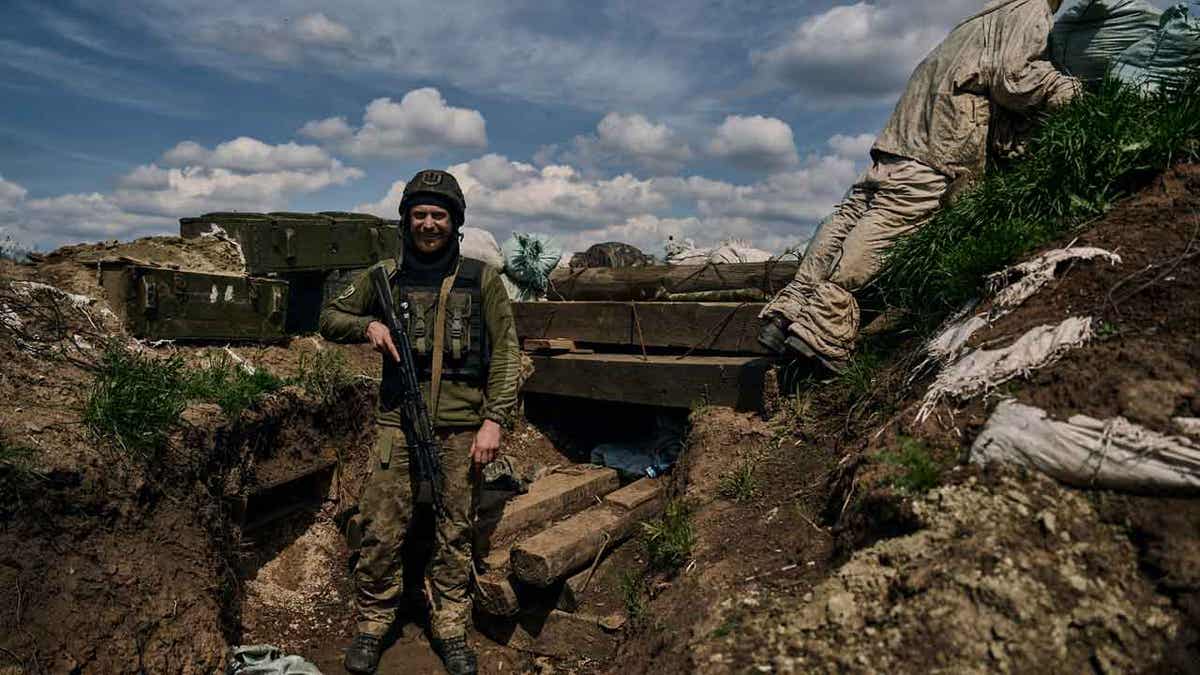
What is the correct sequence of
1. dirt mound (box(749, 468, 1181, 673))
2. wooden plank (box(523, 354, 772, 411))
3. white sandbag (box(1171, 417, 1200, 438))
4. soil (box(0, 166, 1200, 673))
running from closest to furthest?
dirt mound (box(749, 468, 1181, 673)), soil (box(0, 166, 1200, 673)), white sandbag (box(1171, 417, 1200, 438)), wooden plank (box(523, 354, 772, 411))

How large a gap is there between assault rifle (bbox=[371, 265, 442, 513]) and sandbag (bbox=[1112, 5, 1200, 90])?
13.3 ft

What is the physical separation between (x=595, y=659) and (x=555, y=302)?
3377mm

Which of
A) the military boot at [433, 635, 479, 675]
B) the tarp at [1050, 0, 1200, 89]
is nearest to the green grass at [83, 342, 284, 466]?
the military boot at [433, 635, 479, 675]

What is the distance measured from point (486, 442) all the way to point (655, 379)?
182cm

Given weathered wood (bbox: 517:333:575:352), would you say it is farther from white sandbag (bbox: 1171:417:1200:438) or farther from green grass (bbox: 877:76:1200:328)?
white sandbag (bbox: 1171:417:1200:438)

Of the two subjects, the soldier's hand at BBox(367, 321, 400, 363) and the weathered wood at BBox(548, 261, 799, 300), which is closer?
the soldier's hand at BBox(367, 321, 400, 363)

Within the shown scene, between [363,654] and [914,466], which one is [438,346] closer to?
[363,654]

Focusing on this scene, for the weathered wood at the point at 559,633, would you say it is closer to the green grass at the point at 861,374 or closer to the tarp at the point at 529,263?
the green grass at the point at 861,374

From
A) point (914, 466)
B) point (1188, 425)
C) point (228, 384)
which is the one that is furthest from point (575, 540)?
point (1188, 425)

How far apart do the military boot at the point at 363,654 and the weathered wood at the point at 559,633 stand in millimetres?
638

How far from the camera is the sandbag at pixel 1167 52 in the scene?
3955 millimetres

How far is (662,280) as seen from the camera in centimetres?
619

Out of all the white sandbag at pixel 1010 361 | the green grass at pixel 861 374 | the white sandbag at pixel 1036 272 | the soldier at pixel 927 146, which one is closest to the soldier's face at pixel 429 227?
the soldier at pixel 927 146

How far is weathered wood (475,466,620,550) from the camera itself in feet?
14.8
